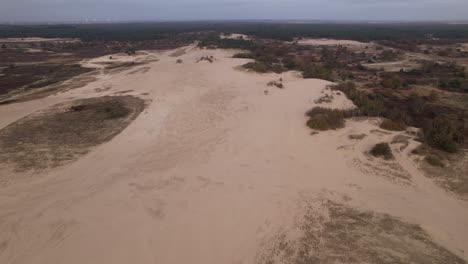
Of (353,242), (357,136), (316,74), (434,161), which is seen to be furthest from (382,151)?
(316,74)

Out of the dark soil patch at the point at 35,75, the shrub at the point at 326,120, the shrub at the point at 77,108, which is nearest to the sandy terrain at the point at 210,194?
the shrub at the point at 326,120

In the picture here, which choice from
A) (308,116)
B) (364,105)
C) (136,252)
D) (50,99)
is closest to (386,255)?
(136,252)

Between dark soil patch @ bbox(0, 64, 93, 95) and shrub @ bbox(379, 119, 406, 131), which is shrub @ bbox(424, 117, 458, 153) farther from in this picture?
dark soil patch @ bbox(0, 64, 93, 95)

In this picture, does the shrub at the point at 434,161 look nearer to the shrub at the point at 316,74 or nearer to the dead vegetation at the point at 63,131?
the dead vegetation at the point at 63,131

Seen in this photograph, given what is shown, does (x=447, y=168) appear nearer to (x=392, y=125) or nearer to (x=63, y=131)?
(x=392, y=125)

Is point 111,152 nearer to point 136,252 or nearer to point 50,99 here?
point 136,252

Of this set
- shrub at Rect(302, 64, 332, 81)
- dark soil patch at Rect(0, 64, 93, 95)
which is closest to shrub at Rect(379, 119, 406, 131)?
shrub at Rect(302, 64, 332, 81)
